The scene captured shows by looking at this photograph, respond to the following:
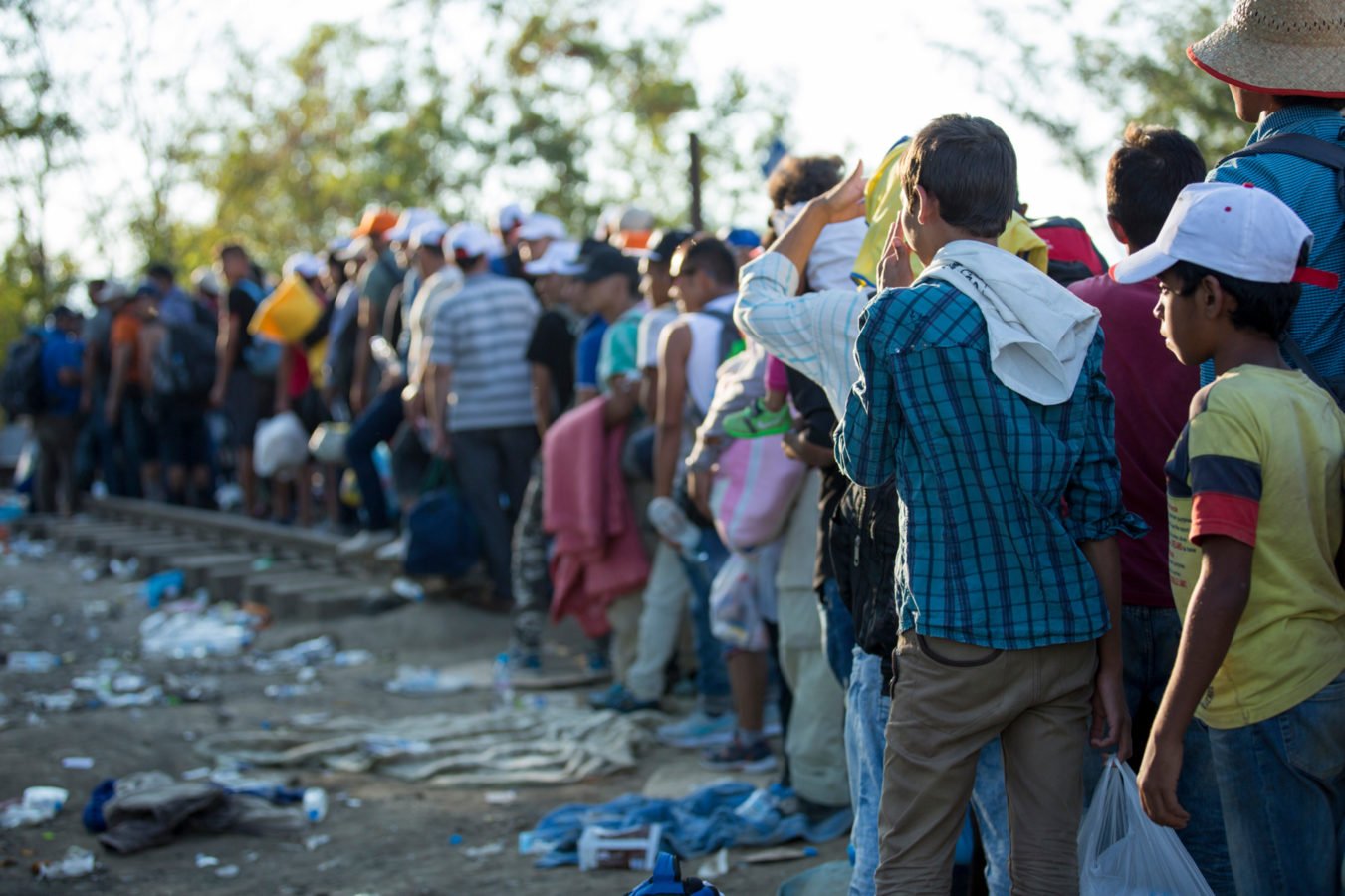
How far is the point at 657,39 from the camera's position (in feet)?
90.9

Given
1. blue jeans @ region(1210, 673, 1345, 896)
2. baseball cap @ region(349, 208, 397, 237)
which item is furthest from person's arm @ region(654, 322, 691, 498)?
baseball cap @ region(349, 208, 397, 237)

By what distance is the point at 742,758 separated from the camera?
19.7 feet

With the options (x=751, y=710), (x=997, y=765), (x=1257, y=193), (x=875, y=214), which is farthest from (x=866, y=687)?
(x=751, y=710)

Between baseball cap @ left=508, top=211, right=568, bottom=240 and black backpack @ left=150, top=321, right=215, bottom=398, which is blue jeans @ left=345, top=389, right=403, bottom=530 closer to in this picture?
baseball cap @ left=508, top=211, right=568, bottom=240

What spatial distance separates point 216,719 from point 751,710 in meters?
3.06

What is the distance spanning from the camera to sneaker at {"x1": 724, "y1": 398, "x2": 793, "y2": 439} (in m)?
4.43

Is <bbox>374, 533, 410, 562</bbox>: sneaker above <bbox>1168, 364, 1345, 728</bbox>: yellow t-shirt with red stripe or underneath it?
underneath

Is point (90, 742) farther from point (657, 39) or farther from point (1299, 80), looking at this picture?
point (657, 39)

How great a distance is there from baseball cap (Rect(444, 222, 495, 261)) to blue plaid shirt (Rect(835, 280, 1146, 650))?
625cm

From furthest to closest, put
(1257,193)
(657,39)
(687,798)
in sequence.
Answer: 1. (657,39)
2. (687,798)
3. (1257,193)

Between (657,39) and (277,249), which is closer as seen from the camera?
(657,39)

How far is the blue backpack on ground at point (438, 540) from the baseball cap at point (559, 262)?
63.5 inches

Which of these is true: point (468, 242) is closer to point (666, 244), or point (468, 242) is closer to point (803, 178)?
point (666, 244)

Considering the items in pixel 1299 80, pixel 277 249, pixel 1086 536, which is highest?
pixel 277 249
